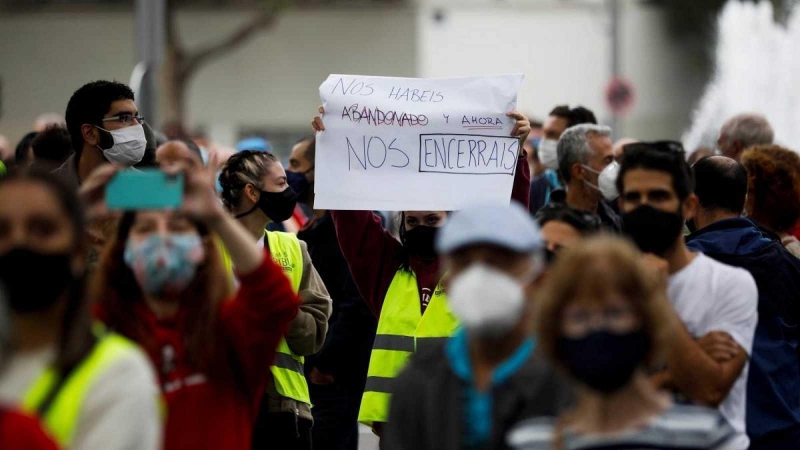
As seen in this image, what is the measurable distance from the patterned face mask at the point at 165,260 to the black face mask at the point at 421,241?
2317 millimetres

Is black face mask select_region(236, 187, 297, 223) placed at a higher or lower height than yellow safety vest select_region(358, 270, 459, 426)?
higher

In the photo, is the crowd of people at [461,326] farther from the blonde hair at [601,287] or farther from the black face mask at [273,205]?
the black face mask at [273,205]

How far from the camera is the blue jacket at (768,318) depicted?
5.81 meters

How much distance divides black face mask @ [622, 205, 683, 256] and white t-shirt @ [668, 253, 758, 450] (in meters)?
0.14

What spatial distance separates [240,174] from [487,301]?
3.49 metres

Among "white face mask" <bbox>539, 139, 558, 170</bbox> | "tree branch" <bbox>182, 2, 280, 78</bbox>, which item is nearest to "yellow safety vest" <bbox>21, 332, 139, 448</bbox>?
"white face mask" <bbox>539, 139, 558, 170</bbox>

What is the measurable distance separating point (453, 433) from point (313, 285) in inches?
117

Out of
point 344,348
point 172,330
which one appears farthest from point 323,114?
point 172,330

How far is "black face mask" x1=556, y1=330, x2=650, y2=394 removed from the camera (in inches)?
143

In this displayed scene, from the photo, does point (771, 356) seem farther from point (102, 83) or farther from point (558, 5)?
point (558, 5)

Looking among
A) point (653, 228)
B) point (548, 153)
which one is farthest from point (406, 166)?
point (548, 153)

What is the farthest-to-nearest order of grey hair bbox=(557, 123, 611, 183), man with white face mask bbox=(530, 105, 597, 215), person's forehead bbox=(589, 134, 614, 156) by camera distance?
man with white face mask bbox=(530, 105, 597, 215), person's forehead bbox=(589, 134, 614, 156), grey hair bbox=(557, 123, 611, 183)

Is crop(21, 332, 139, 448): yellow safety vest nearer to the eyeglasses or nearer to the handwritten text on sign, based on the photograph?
the handwritten text on sign

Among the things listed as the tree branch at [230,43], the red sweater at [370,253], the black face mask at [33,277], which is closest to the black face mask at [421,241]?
the red sweater at [370,253]
